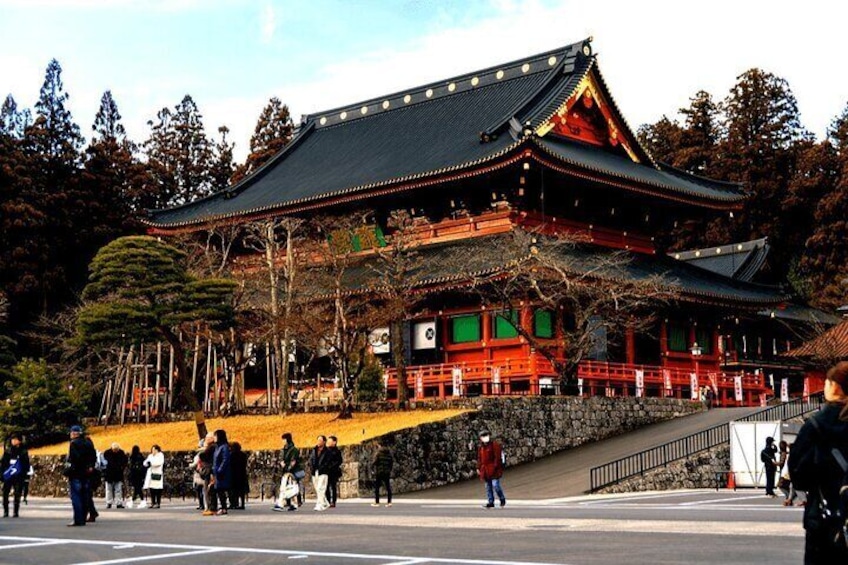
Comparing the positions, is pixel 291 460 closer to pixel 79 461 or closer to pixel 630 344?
pixel 79 461

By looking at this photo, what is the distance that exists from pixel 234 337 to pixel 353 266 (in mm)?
7308

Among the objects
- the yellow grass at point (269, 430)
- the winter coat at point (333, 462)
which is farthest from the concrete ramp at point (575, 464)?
the winter coat at point (333, 462)

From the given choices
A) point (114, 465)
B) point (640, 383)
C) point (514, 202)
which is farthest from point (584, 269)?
point (114, 465)

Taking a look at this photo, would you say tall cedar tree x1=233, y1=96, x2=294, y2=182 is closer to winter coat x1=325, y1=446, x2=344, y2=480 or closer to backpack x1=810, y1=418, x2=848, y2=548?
winter coat x1=325, y1=446, x2=344, y2=480

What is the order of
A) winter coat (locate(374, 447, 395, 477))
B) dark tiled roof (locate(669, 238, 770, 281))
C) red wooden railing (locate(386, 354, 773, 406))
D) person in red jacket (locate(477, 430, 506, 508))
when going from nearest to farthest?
1. person in red jacket (locate(477, 430, 506, 508))
2. winter coat (locate(374, 447, 395, 477))
3. red wooden railing (locate(386, 354, 773, 406))
4. dark tiled roof (locate(669, 238, 770, 281))

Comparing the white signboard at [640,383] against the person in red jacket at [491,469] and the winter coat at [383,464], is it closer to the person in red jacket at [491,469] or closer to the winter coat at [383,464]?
the winter coat at [383,464]

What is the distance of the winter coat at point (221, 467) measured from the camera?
24250 mm

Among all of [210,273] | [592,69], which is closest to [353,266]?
[210,273]

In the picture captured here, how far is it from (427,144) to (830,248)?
103ft

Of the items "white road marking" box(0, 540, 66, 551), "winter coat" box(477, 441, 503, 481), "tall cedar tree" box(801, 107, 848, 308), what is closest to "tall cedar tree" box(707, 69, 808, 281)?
"tall cedar tree" box(801, 107, 848, 308)

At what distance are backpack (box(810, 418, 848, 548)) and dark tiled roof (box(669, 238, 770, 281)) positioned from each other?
5758 cm

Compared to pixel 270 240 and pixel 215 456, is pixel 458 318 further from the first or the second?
pixel 215 456

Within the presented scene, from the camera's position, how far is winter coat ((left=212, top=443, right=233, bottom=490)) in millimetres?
24250

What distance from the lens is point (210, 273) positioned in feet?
159
